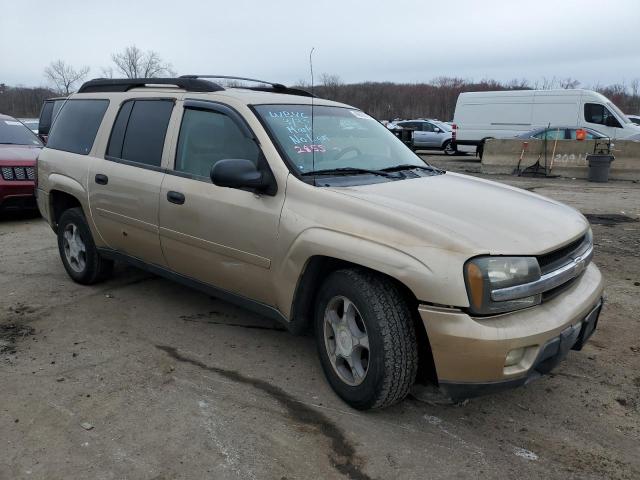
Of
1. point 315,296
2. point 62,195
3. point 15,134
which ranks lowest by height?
point 315,296

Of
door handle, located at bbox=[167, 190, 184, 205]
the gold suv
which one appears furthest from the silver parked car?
door handle, located at bbox=[167, 190, 184, 205]

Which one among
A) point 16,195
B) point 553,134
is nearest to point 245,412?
point 16,195

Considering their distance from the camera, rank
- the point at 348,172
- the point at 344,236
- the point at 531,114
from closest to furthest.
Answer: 1. the point at 344,236
2. the point at 348,172
3. the point at 531,114

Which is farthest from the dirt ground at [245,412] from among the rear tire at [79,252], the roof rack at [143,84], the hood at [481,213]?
the roof rack at [143,84]

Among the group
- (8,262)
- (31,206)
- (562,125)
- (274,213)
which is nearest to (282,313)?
(274,213)

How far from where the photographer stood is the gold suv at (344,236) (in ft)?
8.44

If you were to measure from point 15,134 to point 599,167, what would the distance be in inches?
512

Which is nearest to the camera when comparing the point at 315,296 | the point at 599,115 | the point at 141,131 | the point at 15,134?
the point at 315,296

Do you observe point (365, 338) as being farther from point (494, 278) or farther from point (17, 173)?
point (17, 173)

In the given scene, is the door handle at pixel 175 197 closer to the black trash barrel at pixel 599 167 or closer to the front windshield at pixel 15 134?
the front windshield at pixel 15 134

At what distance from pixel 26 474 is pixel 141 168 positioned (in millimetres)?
2353

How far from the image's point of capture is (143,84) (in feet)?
15.1

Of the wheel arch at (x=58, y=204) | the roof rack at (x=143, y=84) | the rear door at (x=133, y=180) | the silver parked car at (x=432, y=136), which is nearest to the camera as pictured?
the roof rack at (x=143, y=84)

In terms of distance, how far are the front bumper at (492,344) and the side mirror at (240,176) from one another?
1244 millimetres
